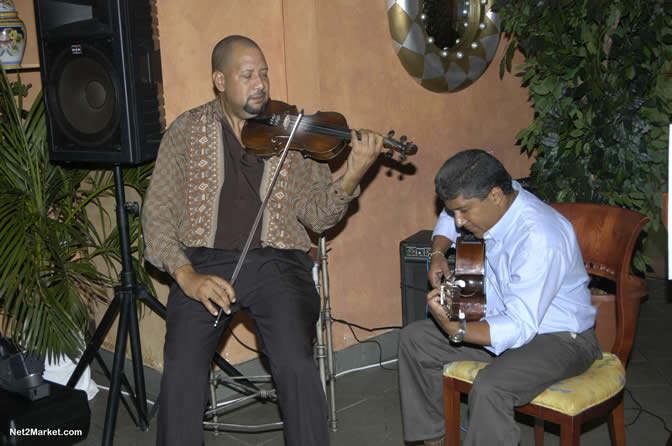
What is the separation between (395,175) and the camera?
3266 mm

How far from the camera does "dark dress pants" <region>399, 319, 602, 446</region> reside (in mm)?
1834

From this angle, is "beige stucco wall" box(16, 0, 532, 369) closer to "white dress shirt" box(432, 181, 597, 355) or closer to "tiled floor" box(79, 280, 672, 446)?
"tiled floor" box(79, 280, 672, 446)

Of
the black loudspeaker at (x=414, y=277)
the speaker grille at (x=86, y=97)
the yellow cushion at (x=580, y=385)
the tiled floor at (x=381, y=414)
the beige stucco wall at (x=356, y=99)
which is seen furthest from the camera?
the black loudspeaker at (x=414, y=277)

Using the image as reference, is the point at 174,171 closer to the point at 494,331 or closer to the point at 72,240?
the point at 72,240

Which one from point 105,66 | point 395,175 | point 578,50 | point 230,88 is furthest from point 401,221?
point 105,66

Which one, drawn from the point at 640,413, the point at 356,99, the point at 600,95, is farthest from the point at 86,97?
the point at 640,413

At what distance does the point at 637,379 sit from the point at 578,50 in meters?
1.49

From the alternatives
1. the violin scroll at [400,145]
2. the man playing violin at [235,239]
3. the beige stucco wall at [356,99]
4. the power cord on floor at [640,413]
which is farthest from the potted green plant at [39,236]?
the power cord on floor at [640,413]

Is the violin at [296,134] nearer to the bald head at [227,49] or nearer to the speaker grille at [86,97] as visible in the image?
the bald head at [227,49]

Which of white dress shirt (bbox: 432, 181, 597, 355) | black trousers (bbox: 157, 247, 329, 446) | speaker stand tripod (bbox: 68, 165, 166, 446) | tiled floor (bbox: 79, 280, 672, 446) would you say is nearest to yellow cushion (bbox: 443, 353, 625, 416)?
white dress shirt (bbox: 432, 181, 597, 355)

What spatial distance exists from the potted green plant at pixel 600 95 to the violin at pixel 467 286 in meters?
1.15

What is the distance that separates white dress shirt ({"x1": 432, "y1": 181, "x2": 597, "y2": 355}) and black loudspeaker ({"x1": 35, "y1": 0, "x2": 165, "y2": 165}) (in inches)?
48.5

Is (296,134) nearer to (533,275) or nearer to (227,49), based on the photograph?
(227,49)

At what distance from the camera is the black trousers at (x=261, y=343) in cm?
196
